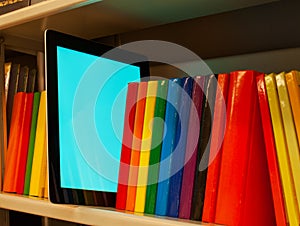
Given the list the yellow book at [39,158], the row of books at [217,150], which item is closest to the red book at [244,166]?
the row of books at [217,150]

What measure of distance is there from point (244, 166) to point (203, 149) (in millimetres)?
81

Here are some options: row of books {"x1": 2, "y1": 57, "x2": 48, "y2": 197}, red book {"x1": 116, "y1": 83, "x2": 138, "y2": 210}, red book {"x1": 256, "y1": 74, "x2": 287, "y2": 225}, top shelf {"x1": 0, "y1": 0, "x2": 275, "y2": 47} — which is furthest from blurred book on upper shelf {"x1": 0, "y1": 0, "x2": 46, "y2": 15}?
red book {"x1": 256, "y1": 74, "x2": 287, "y2": 225}

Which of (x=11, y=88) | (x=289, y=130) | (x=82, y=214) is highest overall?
(x=11, y=88)

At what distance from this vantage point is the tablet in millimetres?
909

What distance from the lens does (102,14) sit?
1.00 m

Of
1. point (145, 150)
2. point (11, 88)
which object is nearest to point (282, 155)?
point (145, 150)

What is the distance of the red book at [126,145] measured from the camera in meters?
0.85

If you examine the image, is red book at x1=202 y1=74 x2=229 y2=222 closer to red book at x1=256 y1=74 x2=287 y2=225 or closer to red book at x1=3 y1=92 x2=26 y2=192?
red book at x1=256 y1=74 x2=287 y2=225

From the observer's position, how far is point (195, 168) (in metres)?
0.75

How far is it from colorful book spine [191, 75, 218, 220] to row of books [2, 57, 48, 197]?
0.42m

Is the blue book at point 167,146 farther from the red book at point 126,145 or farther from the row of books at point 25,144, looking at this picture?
the row of books at point 25,144

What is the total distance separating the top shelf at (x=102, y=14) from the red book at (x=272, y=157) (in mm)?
313

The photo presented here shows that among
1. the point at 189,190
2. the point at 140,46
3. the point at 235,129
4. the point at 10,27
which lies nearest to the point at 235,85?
the point at 235,129

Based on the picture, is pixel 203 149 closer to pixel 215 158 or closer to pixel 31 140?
pixel 215 158
